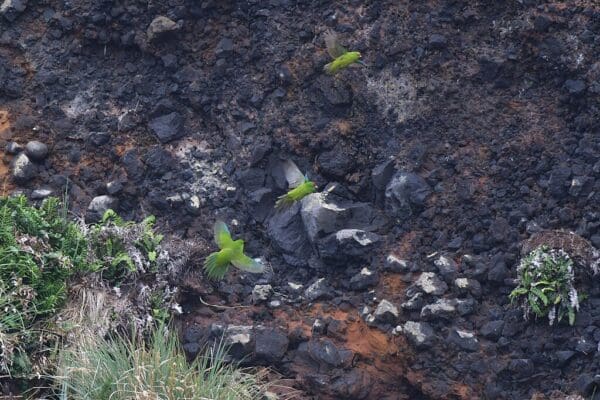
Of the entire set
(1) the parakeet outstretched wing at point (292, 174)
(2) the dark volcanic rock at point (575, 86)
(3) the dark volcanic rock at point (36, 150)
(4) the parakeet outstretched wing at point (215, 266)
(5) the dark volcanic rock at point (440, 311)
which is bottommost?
(4) the parakeet outstretched wing at point (215, 266)

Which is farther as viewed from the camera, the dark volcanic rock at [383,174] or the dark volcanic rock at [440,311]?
the dark volcanic rock at [383,174]

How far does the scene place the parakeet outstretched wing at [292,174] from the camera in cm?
700

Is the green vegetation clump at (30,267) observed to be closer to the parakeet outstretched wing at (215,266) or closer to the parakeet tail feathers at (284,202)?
the parakeet outstretched wing at (215,266)

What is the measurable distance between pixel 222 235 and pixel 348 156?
107cm

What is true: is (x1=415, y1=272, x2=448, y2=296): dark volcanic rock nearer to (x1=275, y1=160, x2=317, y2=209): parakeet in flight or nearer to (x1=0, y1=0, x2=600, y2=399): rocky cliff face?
(x1=0, y1=0, x2=600, y2=399): rocky cliff face

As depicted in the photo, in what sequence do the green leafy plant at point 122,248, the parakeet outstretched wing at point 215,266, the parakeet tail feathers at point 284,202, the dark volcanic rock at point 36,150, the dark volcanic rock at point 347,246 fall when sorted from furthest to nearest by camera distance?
the dark volcanic rock at point 36,150 < the parakeet tail feathers at point 284,202 < the parakeet outstretched wing at point 215,266 < the dark volcanic rock at point 347,246 < the green leafy plant at point 122,248

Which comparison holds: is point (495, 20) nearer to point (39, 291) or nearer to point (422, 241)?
point (422, 241)

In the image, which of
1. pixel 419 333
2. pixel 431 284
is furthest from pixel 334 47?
pixel 419 333

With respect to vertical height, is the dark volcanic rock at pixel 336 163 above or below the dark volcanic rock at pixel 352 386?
above

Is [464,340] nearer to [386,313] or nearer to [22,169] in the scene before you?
[386,313]

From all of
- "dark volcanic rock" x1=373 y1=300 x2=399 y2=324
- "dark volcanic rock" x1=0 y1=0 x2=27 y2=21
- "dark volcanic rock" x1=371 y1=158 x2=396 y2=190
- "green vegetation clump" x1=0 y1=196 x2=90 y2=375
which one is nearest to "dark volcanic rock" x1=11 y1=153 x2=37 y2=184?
"green vegetation clump" x1=0 y1=196 x2=90 y2=375

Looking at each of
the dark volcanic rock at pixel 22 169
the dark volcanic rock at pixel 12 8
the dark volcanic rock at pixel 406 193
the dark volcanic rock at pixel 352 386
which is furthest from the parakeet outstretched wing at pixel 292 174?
the dark volcanic rock at pixel 12 8

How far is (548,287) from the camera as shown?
18.9ft

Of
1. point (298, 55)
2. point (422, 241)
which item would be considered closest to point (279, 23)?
point (298, 55)
